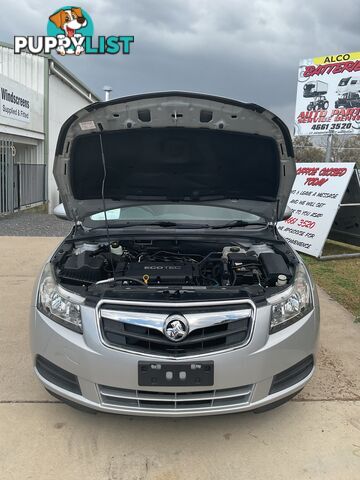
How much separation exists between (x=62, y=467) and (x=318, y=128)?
1086 cm

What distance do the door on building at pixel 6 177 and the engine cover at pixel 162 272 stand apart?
11.2 m

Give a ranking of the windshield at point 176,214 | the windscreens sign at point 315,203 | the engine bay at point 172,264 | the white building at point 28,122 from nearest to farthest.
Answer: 1. the engine bay at point 172,264
2. the windshield at point 176,214
3. the windscreens sign at point 315,203
4. the white building at point 28,122

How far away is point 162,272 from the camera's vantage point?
3.04m

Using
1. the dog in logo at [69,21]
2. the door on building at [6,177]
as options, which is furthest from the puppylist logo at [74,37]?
the door on building at [6,177]

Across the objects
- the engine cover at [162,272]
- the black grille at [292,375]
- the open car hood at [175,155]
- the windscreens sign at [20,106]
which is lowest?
the black grille at [292,375]

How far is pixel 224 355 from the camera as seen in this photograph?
2260mm

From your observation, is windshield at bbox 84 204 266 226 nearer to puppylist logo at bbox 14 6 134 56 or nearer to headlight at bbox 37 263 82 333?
headlight at bbox 37 263 82 333

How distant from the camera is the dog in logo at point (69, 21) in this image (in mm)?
17062

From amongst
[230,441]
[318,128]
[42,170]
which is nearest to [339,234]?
[318,128]

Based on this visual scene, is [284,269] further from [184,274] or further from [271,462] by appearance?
[271,462]

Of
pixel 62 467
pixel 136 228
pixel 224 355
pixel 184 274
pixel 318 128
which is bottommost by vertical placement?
pixel 62 467

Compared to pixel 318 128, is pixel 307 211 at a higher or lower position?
lower

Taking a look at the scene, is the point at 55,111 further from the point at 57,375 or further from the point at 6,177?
the point at 57,375

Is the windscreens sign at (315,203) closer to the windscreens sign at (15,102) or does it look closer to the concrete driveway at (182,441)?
the concrete driveway at (182,441)
